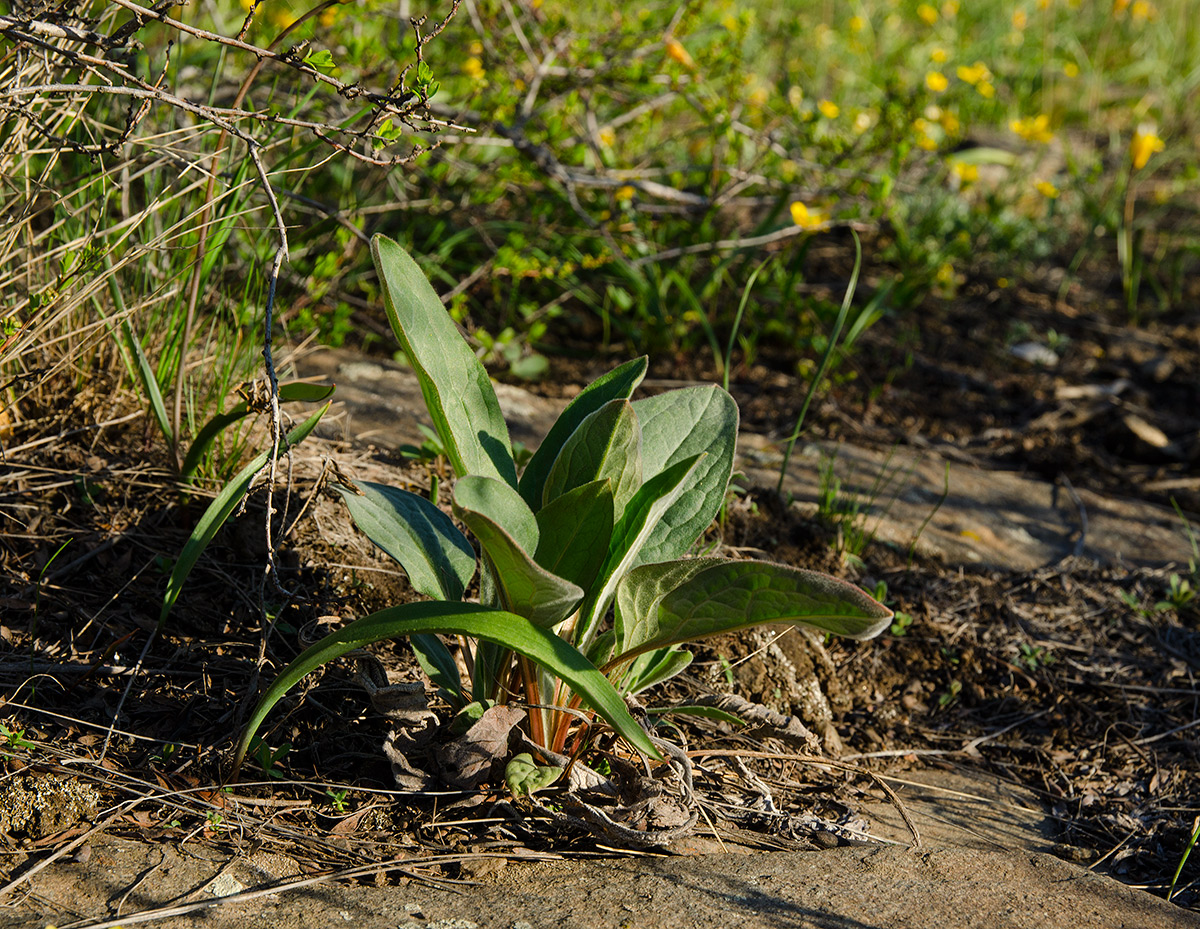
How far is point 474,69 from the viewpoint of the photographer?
3.14 meters

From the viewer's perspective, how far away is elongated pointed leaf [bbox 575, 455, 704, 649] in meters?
1.45

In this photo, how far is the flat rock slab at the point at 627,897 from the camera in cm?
123

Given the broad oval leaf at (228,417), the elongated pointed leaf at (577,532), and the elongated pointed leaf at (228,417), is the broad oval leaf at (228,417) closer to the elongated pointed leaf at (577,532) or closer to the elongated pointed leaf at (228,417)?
the elongated pointed leaf at (228,417)

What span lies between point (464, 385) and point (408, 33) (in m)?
2.41

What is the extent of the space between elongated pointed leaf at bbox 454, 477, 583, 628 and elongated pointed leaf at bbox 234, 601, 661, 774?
0.04 meters

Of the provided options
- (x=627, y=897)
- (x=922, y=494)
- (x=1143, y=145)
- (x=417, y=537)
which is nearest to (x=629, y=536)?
(x=417, y=537)

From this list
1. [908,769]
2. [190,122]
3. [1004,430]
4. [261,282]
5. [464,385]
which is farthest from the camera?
[1004,430]

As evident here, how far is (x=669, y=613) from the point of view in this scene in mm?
1437

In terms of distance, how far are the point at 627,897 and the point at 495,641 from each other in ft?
1.45

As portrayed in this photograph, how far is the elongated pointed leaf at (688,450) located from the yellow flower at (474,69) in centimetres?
177

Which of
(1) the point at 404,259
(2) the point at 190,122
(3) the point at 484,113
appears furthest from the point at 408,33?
(1) the point at 404,259

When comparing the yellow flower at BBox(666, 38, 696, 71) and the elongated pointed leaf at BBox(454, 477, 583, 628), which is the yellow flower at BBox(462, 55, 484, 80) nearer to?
the yellow flower at BBox(666, 38, 696, 71)

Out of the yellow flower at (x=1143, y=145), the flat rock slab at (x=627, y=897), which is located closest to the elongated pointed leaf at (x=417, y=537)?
the flat rock slab at (x=627, y=897)

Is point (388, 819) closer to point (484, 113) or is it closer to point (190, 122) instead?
point (190, 122)
